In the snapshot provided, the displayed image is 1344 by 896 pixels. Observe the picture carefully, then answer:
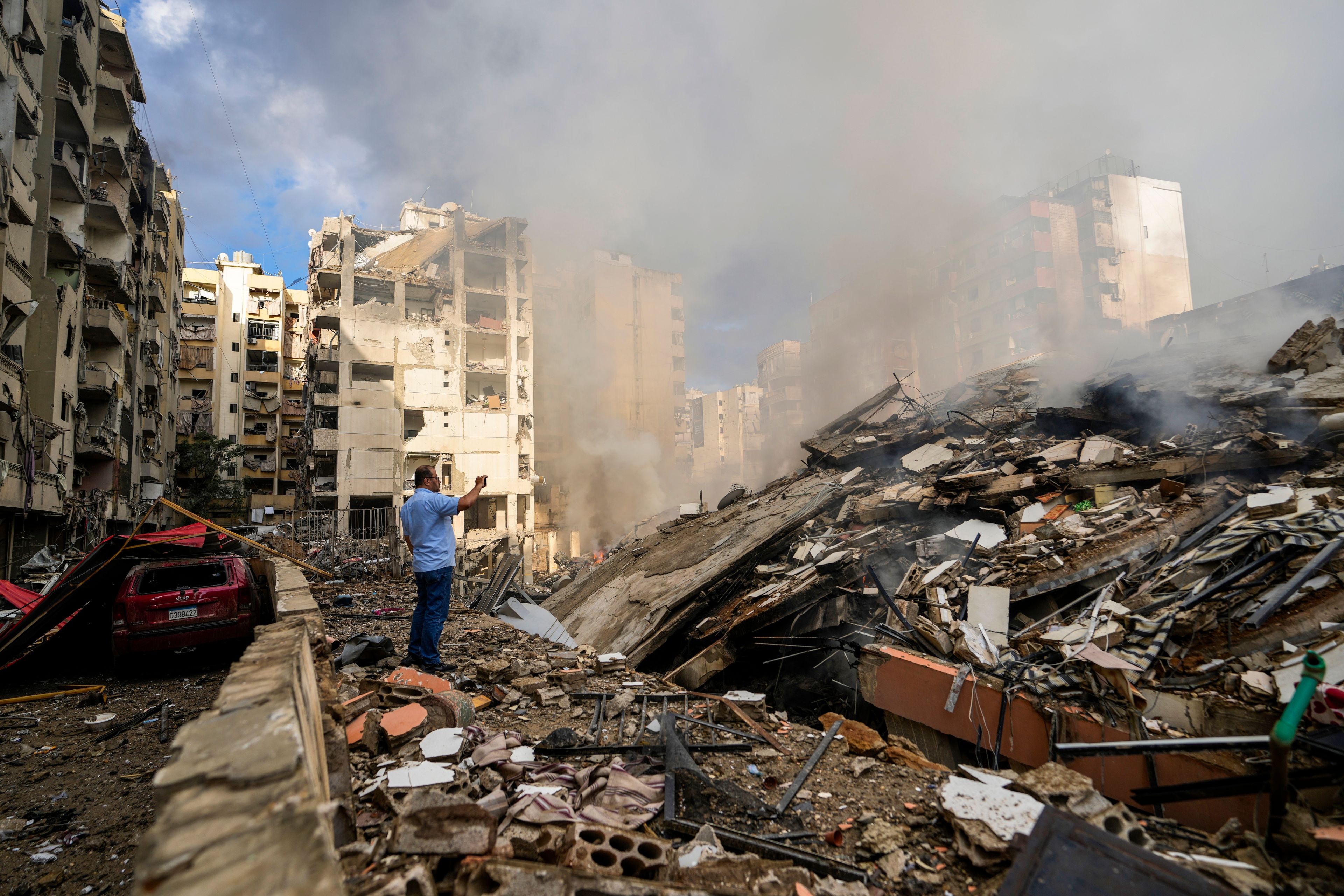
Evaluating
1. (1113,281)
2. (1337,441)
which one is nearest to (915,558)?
(1337,441)

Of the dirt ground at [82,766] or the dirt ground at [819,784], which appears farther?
the dirt ground at [82,766]

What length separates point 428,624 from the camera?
478 centimetres

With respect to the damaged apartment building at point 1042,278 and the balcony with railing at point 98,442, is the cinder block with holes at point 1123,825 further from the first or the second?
the damaged apartment building at point 1042,278

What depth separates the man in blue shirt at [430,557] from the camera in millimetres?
4770

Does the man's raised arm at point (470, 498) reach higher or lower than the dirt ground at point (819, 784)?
higher

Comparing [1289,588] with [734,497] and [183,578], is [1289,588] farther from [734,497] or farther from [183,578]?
[183,578]

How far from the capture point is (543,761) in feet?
10.4

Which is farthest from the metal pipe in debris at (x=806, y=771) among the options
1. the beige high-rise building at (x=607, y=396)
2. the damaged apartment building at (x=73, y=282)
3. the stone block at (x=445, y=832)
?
the beige high-rise building at (x=607, y=396)

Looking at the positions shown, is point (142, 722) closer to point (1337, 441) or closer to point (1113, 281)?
point (1337, 441)

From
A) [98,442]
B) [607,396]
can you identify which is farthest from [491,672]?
[607,396]

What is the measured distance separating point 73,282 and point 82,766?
20.1 metres

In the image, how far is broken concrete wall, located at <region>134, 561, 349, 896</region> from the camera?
3.44 feet

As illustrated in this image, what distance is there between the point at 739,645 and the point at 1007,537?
132 inches

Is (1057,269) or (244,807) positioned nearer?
(244,807)
